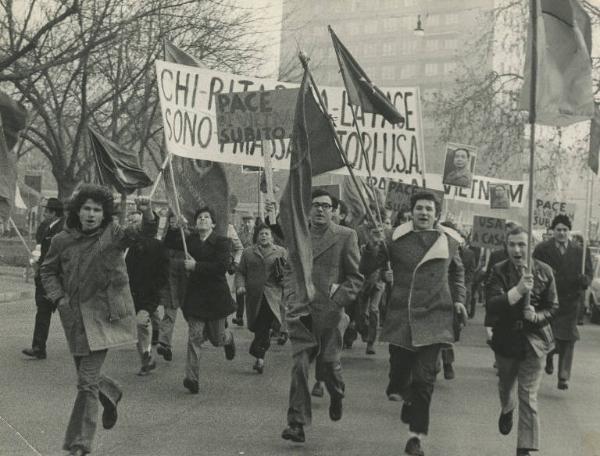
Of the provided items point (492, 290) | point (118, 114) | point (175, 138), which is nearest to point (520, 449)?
point (492, 290)

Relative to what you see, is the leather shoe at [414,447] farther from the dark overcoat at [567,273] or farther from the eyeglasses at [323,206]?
the dark overcoat at [567,273]

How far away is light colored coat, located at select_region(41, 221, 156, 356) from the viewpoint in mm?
6180

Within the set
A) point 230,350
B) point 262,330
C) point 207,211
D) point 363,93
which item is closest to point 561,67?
point 363,93

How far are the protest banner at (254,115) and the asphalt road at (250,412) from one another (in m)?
2.53

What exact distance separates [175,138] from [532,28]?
14.9 feet

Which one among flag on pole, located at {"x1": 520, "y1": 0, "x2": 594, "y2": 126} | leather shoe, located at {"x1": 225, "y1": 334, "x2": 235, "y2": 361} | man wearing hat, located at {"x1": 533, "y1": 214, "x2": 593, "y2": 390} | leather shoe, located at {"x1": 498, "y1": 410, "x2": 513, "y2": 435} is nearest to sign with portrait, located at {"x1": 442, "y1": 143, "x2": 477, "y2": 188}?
man wearing hat, located at {"x1": 533, "y1": 214, "x2": 593, "y2": 390}

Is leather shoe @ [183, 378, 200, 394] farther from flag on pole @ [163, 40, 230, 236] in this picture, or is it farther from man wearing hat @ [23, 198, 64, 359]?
man wearing hat @ [23, 198, 64, 359]

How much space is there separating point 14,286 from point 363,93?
50.5 feet

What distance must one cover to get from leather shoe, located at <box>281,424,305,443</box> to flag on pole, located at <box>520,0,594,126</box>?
293 centimetres

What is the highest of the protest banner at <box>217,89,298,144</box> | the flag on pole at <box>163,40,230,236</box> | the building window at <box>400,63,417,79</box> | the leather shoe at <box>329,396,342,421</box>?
the building window at <box>400,63,417,79</box>

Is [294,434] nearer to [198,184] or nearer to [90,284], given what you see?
[90,284]

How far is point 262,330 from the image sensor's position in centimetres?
1066

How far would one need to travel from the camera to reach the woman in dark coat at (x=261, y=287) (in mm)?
10609

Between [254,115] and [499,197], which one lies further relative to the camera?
[499,197]
